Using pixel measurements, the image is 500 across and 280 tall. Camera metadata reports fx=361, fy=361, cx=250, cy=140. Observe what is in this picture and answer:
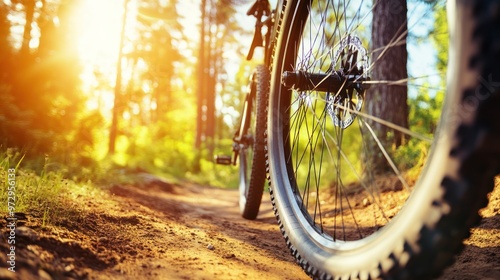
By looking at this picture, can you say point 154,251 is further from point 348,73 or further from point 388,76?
point 388,76

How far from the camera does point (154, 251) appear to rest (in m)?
1.88

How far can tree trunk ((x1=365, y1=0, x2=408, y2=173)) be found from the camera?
4453mm

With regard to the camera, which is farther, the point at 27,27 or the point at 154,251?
the point at 27,27

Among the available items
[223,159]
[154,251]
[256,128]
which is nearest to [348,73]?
[256,128]

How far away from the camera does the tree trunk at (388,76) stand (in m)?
4.45

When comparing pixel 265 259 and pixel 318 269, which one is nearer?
pixel 318 269

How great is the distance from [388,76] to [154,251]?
148 inches

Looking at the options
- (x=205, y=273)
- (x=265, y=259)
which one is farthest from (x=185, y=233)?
(x=205, y=273)

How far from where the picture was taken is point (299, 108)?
2412 mm

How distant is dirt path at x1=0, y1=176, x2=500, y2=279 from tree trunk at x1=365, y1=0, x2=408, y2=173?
1905 millimetres

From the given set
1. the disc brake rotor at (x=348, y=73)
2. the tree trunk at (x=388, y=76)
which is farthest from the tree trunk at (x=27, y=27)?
the disc brake rotor at (x=348, y=73)

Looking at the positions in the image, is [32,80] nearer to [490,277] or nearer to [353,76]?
[353,76]

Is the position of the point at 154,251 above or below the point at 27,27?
below

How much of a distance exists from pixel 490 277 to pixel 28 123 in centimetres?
536
